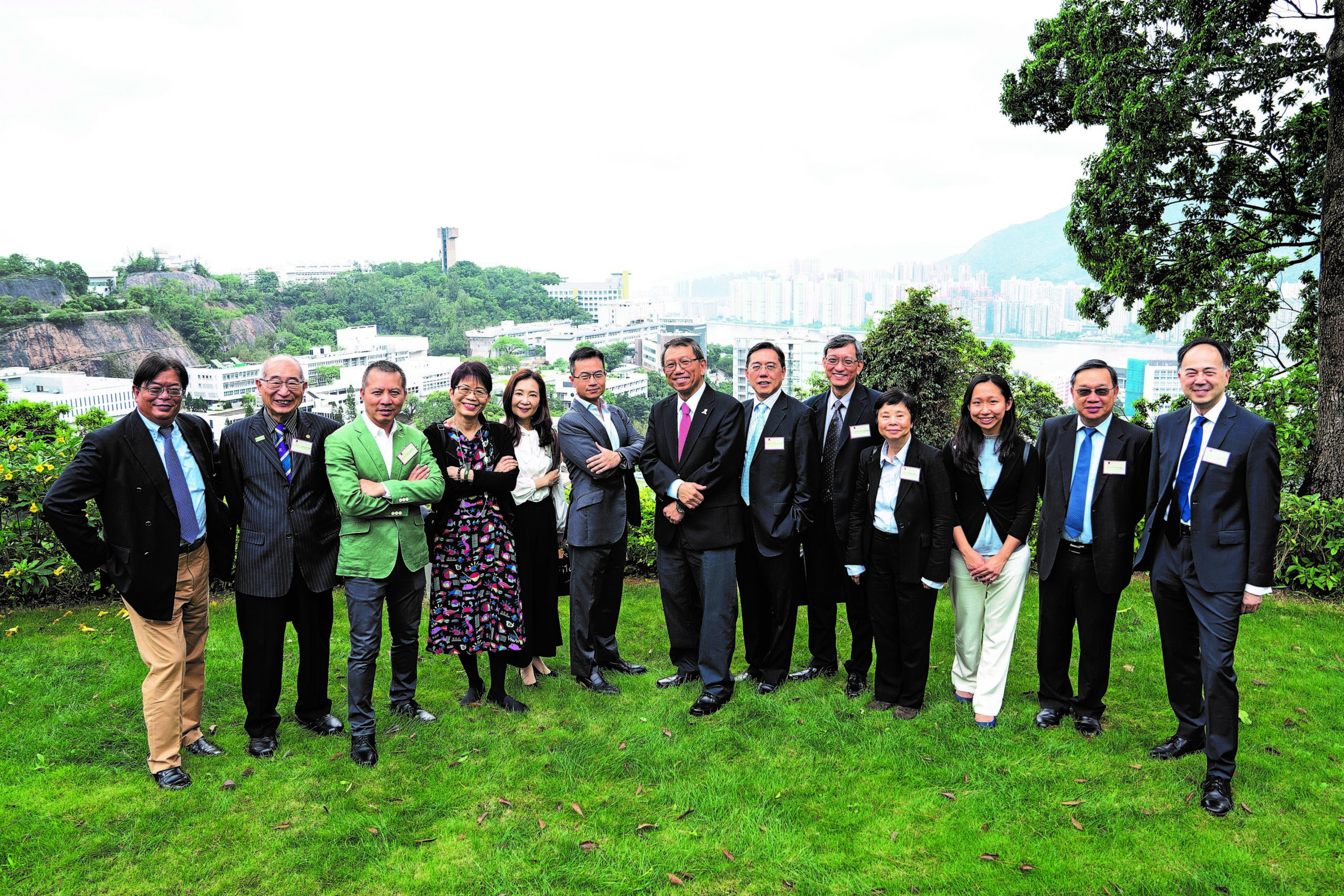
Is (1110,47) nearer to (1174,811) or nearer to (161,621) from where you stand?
(1174,811)

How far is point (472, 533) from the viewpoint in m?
4.05

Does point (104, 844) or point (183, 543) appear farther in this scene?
point (183, 543)

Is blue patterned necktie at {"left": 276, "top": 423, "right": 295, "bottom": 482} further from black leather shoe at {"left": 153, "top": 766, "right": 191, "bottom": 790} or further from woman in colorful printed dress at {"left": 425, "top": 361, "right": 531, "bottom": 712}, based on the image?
black leather shoe at {"left": 153, "top": 766, "right": 191, "bottom": 790}

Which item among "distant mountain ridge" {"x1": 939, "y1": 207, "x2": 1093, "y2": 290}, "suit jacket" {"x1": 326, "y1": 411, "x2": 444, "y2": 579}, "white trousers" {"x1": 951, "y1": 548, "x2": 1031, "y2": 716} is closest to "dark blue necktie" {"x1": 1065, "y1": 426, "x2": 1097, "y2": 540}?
"white trousers" {"x1": 951, "y1": 548, "x2": 1031, "y2": 716}

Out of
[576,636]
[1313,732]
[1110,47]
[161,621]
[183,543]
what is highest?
[1110,47]

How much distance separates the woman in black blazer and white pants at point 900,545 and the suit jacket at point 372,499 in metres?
2.32

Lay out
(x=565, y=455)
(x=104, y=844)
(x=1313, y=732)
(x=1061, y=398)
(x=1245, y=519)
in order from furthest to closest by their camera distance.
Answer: (x=1061, y=398), (x=565, y=455), (x=1313, y=732), (x=1245, y=519), (x=104, y=844)

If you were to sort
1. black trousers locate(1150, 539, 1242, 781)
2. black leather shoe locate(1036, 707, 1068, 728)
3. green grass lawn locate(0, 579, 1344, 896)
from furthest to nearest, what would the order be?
black leather shoe locate(1036, 707, 1068, 728) < black trousers locate(1150, 539, 1242, 781) < green grass lawn locate(0, 579, 1344, 896)

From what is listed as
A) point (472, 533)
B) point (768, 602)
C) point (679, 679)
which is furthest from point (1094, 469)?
point (472, 533)

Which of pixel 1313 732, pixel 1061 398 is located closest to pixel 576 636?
pixel 1313 732

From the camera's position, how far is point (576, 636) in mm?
4516

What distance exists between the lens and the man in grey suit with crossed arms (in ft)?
14.4

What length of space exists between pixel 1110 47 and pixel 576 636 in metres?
7.92

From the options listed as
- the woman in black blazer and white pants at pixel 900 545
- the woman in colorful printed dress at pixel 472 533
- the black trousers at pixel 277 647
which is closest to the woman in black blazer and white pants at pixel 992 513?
the woman in black blazer and white pants at pixel 900 545
